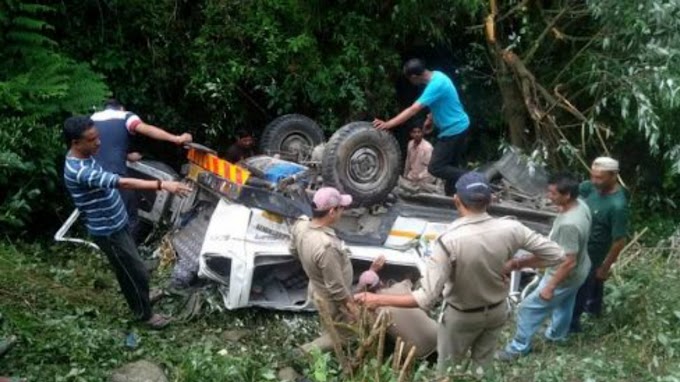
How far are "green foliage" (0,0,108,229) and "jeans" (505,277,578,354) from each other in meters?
4.33

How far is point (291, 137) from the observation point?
8023 mm

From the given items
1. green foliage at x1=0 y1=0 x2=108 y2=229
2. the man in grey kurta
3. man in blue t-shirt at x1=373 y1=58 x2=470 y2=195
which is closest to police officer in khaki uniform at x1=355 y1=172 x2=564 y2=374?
the man in grey kurta

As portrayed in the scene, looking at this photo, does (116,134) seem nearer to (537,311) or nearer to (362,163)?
(362,163)

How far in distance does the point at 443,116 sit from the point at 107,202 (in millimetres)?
3105

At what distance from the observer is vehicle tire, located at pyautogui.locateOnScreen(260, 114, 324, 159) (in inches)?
309

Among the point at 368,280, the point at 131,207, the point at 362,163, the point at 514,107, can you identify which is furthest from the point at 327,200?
the point at 514,107

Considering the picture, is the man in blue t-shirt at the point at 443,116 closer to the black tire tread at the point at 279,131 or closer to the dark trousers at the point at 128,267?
the black tire tread at the point at 279,131

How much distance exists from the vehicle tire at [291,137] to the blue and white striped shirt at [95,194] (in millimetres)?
2384

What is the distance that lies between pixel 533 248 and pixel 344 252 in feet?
4.07

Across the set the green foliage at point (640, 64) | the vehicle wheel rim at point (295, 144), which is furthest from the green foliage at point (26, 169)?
the green foliage at point (640, 64)

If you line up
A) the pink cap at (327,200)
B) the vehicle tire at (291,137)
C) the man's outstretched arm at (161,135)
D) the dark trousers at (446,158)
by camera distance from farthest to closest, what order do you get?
1. the vehicle tire at (291,137)
2. the dark trousers at (446,158)
3. the man's outstretched arm at (161,135)
4. the pink cap at (327,200)

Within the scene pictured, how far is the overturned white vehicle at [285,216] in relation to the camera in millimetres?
6270

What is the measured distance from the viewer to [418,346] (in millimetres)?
5410

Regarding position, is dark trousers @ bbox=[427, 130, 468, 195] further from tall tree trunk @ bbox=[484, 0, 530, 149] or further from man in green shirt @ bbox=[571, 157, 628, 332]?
tall tree trunk @ bbox=[484, 0, 530, 149]
